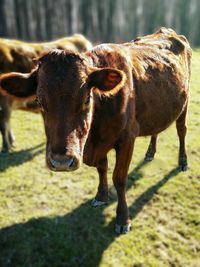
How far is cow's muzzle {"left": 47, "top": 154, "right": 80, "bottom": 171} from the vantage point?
9.46ft

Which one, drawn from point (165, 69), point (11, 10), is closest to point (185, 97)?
point (165, 69)

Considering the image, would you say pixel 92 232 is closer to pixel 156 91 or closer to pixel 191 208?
pixel 191 208

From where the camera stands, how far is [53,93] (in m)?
2.91

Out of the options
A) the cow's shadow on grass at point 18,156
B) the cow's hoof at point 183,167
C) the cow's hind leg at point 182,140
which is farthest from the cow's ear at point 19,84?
the cow's hoof at point 183,167

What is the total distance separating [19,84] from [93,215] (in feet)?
6.15

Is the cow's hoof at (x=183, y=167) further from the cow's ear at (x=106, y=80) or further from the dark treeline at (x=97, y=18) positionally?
the dark treeline at (x=97, y=18)

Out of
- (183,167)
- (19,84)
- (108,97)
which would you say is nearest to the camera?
Result: (19,84)

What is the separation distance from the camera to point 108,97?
355 centimetres

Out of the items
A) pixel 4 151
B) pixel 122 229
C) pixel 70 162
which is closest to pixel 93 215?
pixel 122 229

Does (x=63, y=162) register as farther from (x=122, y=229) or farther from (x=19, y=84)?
(x=122, y=229)

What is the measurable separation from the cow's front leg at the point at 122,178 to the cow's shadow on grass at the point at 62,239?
138 mm

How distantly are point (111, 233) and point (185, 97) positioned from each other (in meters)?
1.92

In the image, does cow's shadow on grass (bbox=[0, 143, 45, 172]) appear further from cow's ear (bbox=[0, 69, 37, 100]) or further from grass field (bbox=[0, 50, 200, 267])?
cow's ear (bbox=[0, 69, 37, 100])

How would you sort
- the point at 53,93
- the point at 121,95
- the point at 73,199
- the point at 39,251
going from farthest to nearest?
1. the point at 73,199
2. the point at 39,251
3. the point at 121,95
4. the point at 53,93
